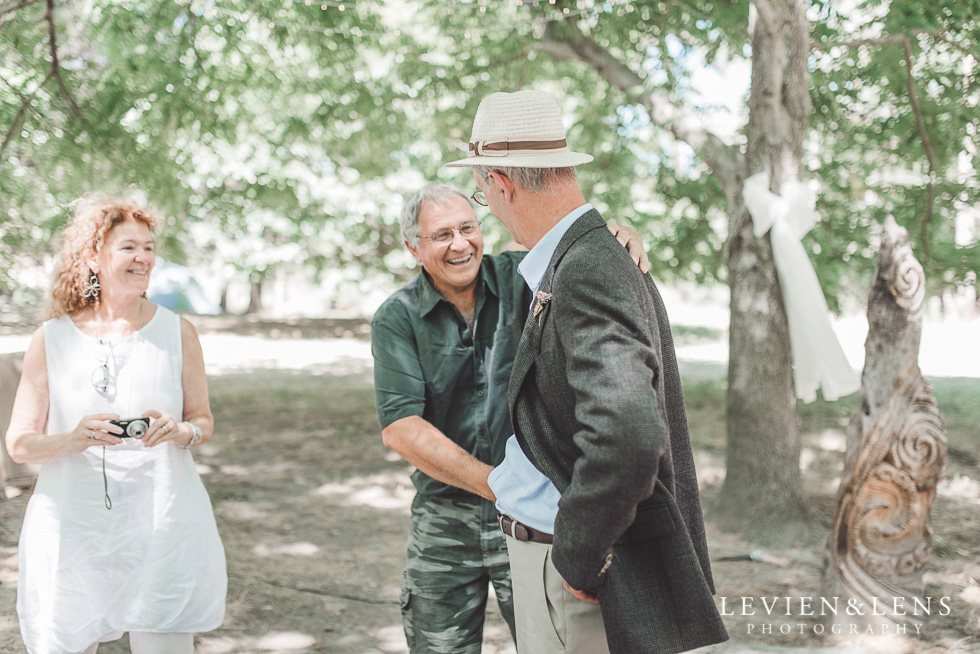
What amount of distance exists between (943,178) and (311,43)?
5902mm

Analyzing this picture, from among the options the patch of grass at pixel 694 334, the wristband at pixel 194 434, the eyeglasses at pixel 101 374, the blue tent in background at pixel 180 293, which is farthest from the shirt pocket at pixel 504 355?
the blue tent in background at pixel 180 293

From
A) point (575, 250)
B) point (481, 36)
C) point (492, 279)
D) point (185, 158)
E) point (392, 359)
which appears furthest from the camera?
point (481, 36)

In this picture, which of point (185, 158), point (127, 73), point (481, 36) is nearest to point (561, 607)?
point (127, 73)

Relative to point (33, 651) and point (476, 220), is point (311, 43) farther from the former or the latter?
point (33, 651)

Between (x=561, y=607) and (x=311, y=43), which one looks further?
(x=311, y=43)

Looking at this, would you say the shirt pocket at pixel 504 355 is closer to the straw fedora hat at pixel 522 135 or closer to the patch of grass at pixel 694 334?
the straw fedora hat at pixel 522 135

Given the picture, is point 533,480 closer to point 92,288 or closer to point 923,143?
point 92,288

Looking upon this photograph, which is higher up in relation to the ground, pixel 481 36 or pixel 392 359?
pixel 481 36

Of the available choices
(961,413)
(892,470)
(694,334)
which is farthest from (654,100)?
(694,334)

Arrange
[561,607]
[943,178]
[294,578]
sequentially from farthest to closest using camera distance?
[943,178] < [294,578] < [561,607]

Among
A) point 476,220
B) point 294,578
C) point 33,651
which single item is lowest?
point 294,578

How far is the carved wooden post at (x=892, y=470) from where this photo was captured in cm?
394

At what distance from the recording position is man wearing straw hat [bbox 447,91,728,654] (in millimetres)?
1479

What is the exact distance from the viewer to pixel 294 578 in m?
4.95
